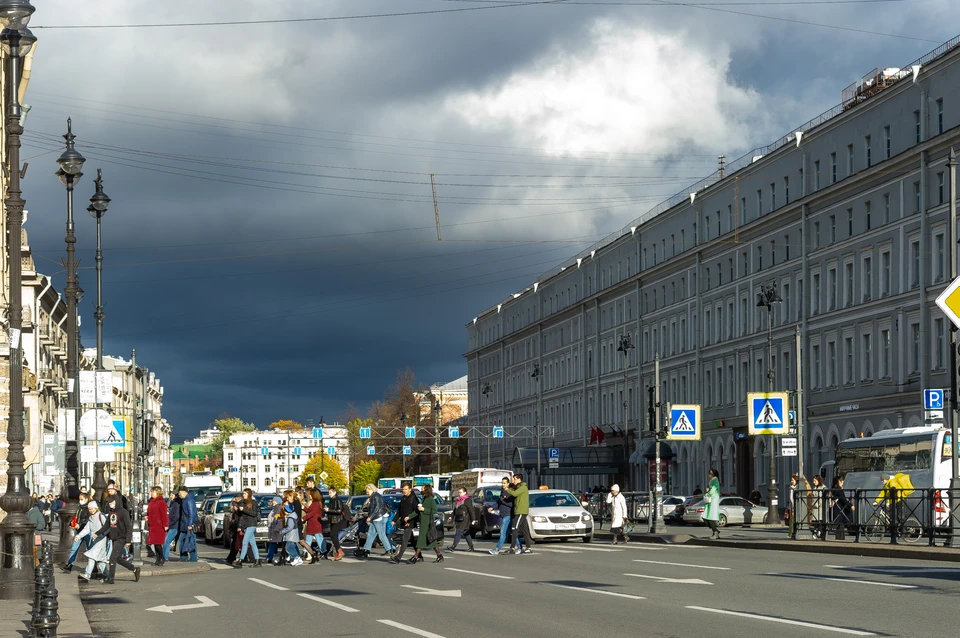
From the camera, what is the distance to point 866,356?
2554 inches

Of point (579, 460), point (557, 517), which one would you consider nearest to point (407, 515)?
point (557, 517)

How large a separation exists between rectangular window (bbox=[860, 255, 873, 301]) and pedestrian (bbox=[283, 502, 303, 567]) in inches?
1571

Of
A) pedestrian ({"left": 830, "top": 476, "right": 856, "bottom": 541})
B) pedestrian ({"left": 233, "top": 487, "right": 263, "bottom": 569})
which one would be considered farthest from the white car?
pedestrian ({"left": 233, "top": 487, "right": 263, "bottom": 569})

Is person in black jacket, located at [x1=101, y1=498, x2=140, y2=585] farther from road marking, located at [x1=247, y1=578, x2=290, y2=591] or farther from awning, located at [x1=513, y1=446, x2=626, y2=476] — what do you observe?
awning, located at [x1=513, y1=446, x2=626, y2=476]

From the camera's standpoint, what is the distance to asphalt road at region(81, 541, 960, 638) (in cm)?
1473

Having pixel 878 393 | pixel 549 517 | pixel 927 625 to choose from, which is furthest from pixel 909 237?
pixel 927 625

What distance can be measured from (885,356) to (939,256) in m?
6.31

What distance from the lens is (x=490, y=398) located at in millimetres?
140875

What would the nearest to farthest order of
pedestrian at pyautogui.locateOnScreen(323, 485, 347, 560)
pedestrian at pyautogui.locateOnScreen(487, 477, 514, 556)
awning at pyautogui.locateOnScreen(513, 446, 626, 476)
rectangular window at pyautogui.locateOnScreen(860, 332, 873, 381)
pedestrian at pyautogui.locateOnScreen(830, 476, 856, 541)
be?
pedestrian at pyautogui.locateOnScreen(830, 476, 856, 541), pedestrian at pyautogui.locateOnScreen(487, 477, 514, 556), pedestrian at pyautogui.locateOnScreen(323, 485, 347, 560), rectangular window at pyautogui.locateOnScreen(860, 332, 873, 381), awning at pyautogui.locateOnScreen(513, 446, 626, 476)

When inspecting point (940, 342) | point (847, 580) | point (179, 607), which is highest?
point (940, 342)

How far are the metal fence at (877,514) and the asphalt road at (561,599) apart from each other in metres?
2.22

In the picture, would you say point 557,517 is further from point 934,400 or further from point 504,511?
point 934,400

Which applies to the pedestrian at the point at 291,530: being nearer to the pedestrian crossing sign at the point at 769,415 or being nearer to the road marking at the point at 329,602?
the road marking at the point at 329,602

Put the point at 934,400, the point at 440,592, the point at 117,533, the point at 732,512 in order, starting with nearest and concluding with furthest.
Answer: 1. the point at 440,592
2. the point at 117,533
3. the point at 934,400
4. the point at 732,512
